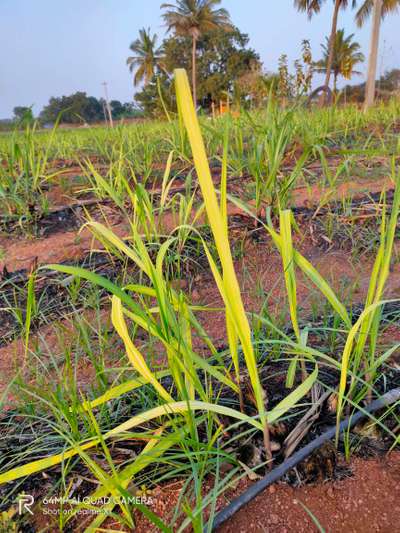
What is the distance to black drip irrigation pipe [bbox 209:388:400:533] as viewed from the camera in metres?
0.45

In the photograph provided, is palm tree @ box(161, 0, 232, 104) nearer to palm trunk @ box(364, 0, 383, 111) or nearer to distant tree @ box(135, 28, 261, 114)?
distant tree @ box(135, 28, 261, 114)

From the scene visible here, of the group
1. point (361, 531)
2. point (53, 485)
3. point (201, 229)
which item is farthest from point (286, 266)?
point (201, 229)

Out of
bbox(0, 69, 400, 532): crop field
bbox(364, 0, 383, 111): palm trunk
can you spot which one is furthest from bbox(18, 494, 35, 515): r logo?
bbox(364, 0, 383, 111): palm trunk

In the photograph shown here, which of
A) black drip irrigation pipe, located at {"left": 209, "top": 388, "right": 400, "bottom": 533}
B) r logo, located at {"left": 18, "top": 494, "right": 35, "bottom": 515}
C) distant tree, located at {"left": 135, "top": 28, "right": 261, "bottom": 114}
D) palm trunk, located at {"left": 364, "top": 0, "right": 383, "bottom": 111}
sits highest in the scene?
distant tree, located at {"left": 135, "top": 28, "right": 261, "bottom": 114}

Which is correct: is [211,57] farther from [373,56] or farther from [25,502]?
[25,502]

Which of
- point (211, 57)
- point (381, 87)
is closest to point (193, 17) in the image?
point (211, 57)

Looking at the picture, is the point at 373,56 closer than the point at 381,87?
Yes

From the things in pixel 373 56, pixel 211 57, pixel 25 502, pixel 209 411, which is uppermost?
pixel 211 57

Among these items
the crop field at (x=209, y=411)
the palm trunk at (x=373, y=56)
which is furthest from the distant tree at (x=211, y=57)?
the crop field at (x=209, y=411)

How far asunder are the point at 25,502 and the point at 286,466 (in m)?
0.39

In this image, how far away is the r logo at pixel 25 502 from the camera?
50 cm

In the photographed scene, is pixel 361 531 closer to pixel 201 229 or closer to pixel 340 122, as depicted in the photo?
pixel 201 229

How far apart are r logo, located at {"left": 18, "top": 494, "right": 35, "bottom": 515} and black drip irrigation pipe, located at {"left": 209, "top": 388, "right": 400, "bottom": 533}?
27 centimetres

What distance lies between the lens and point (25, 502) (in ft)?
1.65
